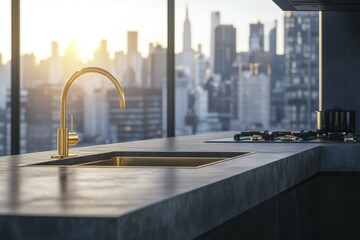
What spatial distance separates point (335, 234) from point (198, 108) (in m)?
11.2

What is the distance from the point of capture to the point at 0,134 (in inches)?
137

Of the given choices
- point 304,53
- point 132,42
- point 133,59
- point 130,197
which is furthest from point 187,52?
point 130,197

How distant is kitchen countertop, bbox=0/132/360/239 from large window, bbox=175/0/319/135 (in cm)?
668

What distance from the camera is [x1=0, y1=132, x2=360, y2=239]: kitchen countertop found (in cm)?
100

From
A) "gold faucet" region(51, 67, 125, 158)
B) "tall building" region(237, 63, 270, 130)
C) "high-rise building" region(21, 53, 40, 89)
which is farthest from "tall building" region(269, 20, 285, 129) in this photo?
"gold faucet" region(51, 67, 125, 158)

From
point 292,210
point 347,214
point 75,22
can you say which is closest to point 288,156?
point 292,210

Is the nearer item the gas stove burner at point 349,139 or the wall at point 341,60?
the gas stove burner at point 349,139

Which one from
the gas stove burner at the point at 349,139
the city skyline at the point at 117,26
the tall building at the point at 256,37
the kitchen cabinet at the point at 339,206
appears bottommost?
the kitchen cabinet at the point at 339,206

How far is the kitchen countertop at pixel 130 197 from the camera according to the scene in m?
1.00

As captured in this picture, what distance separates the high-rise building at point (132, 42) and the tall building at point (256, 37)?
2.38 m

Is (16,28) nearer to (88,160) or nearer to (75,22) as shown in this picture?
(88,160)

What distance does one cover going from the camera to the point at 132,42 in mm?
13758

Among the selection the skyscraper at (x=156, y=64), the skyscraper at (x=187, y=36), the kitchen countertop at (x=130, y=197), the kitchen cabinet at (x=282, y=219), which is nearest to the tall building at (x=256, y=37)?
the skyscraper at (x=187, y=36)

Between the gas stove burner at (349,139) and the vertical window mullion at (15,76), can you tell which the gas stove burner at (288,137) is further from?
the vertical window mullion at (15,76)
